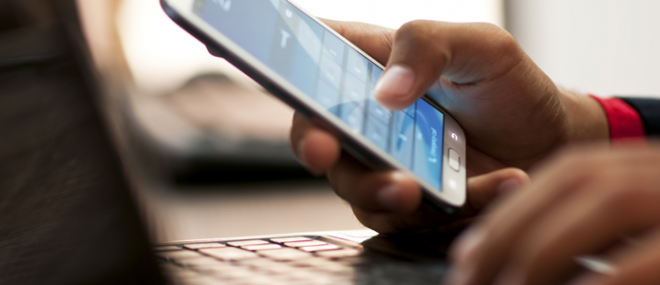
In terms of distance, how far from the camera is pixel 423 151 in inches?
15.1

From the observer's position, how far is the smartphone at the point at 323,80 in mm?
304

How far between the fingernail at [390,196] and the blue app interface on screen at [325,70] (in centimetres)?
3

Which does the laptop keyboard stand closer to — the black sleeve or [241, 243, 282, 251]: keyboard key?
[241, 243, 282, 251]: keyboard key

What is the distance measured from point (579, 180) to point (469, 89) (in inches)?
13.8

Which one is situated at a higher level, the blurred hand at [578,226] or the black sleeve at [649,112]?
the blurred hand at [578,226]

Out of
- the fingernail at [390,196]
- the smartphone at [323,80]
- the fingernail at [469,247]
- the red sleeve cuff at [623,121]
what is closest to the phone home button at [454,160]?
the smartphone at [323,80]

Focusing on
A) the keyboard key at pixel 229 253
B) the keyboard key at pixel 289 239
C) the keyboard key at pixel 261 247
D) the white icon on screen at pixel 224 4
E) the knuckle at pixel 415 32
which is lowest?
the keyboard key at pixel 289 239

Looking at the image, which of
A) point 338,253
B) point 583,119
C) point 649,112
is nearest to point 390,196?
point 338,253

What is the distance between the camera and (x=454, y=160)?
0.42 meters

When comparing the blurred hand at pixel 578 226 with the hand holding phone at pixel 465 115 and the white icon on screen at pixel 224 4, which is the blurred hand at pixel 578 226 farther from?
the white icon on screen at pixel 224 4

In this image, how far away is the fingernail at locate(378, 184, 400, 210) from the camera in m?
0.31

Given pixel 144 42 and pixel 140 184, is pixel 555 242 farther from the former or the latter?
pixel 144 42

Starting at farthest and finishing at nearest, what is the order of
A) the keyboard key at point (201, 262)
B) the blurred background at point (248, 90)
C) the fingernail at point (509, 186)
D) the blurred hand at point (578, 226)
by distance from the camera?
the blurred background at point (248, 90)
the fingernail at point (509, 186)
the keyboard key at point (201, 262)
the blurred hand at point (578, 226)

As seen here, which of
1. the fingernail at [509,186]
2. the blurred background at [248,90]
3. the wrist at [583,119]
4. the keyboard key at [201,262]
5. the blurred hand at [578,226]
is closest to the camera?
the blurred hand at [578,226]
